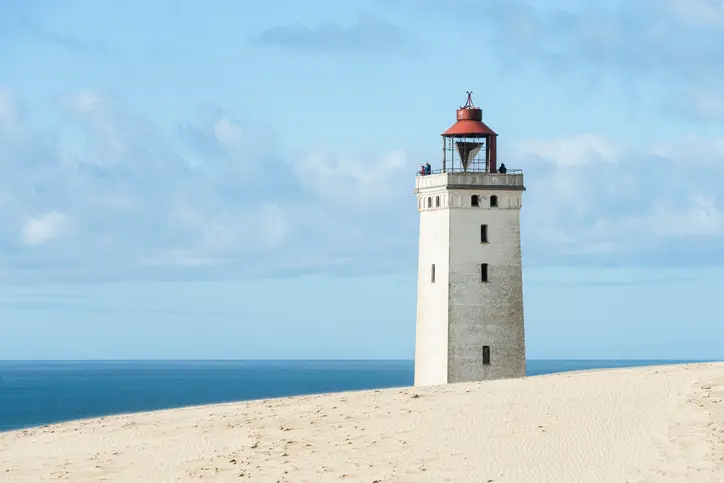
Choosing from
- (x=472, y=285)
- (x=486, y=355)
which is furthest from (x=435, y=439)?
(x=472, y=285)

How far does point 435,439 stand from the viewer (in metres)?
34.7

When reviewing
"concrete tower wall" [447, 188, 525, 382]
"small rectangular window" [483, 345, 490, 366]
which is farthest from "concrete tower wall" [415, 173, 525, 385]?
"small rectangular window" [483, 345, 490, 366]

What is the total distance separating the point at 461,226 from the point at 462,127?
459 cm

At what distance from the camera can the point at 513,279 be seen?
Result: 49.7 m

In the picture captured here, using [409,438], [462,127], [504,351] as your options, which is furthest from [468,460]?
[462,127]

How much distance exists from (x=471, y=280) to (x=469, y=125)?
6.66 meters

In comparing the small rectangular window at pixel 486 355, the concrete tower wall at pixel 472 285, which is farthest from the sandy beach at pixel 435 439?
the concrete tower wall at pixel 472 285

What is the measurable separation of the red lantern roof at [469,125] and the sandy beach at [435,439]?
40.0 ft

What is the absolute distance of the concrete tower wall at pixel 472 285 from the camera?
161ft

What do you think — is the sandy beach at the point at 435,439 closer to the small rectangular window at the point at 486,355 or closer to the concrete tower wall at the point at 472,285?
the small rectangular window at the point at 486,355

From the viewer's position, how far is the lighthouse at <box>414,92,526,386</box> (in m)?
48.9

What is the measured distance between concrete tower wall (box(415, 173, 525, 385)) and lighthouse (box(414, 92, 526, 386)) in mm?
39

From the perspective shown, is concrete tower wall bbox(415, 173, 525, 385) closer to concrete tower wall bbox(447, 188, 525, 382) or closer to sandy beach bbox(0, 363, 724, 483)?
concrete tower wall bbox(447, 188, 525, 382)

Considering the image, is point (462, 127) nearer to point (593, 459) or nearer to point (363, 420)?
point (363, 420)
